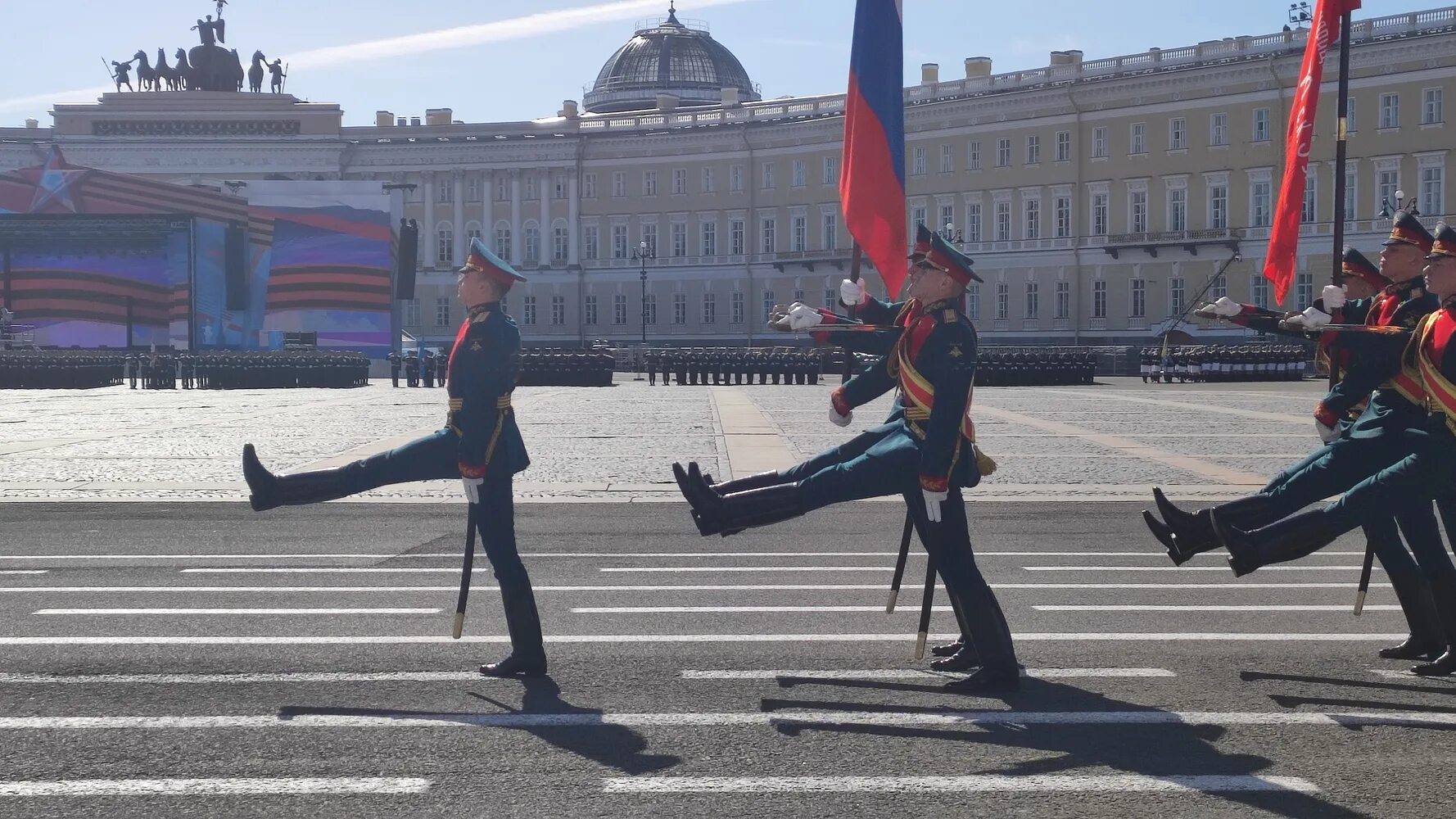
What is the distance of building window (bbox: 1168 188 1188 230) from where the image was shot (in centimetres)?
6938

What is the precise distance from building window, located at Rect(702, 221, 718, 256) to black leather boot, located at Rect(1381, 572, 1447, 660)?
78303mm

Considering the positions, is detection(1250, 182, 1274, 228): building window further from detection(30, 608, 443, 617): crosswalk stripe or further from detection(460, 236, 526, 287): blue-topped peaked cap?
detection(460, 236, 526, 287): blue-topped peaked cap

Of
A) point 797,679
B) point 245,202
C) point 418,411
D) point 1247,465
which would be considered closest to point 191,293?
point 245,202

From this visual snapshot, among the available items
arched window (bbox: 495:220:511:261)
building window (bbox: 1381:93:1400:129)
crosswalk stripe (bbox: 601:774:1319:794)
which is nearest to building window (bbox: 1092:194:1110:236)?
building window (bbox: 1381:93:1400:129)

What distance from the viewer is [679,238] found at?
8644 cm

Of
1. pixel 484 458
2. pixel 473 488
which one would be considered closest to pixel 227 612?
pixel 473 488

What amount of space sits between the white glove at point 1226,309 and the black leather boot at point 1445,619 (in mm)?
1450

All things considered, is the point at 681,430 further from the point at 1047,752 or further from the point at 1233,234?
the point at 1233,234

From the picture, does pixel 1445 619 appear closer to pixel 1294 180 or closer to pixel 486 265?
pixel 486 265

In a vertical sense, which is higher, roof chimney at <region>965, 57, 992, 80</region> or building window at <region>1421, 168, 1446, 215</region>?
roof chimney at <region>965, 57, 992, 80</region>

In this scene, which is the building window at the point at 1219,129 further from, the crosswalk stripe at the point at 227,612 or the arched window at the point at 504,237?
the crosswalk stripe at the point at 227,612

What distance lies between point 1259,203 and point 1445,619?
208 feet

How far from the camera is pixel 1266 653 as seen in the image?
7.61m

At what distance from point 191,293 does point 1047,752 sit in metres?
57.8
